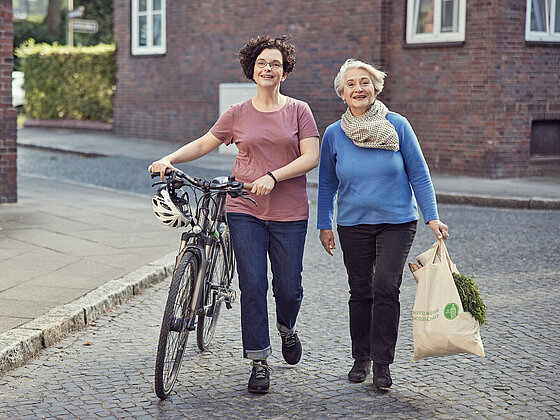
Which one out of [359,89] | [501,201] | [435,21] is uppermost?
[435,21]

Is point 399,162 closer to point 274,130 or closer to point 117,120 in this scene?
point 274,130

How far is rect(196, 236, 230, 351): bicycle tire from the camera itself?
16.6ft

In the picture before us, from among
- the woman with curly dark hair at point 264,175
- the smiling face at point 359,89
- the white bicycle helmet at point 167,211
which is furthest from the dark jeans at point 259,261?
the smiling face at point 359,89

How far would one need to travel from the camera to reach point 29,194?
1208cm

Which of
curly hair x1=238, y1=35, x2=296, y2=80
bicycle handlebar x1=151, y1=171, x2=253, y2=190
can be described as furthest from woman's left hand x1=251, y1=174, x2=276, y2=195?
curly hair x1=238, y1=35, x2=296, y2=80

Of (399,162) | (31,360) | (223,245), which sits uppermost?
(399,162)

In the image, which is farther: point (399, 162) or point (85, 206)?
point (85, 206)

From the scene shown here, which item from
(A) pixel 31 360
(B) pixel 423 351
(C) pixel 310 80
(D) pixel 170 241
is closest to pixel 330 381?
(B) pixel 423 351

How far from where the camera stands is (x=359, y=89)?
476 centimetres

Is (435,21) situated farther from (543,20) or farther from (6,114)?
(6,114)

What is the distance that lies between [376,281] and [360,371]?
513 millimetres

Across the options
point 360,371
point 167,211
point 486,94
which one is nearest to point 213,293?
point 167,211

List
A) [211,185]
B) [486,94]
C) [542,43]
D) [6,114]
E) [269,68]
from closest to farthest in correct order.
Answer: [211,185] < [269,68] < [6,114] < [486,94] < [542,43]

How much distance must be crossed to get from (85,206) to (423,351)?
7.11 meters
